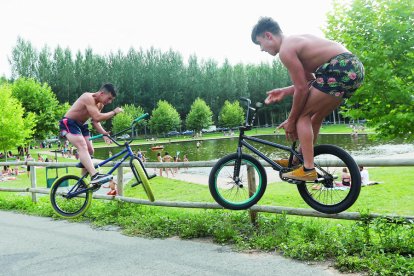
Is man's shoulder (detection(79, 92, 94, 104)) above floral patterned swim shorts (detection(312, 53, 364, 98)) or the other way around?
above

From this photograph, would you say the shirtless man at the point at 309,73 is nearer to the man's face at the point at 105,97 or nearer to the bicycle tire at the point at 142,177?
the man's face at the point at 105,97

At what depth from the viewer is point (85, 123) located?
5547 mm

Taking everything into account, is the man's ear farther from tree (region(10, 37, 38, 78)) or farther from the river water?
tree (region(10, 37, 38, 78))

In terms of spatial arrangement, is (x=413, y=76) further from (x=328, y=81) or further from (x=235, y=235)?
(x=328, y=81)

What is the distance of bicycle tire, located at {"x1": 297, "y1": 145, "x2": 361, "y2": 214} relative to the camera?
10.7 feet

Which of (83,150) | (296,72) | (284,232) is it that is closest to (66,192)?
(83,150)

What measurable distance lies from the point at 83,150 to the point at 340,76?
150 inches

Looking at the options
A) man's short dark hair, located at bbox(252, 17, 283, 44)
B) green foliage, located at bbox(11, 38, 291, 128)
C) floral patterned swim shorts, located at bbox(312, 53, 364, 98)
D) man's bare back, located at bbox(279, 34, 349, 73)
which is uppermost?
green foliage, located at bbox(11, 38, 291, 128)

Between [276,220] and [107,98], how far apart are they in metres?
3.27

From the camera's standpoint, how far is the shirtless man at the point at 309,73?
3.11 m

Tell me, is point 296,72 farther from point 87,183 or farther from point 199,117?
point 199,117

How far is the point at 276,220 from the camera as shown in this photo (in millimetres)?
6148

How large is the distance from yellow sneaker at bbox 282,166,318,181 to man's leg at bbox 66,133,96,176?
325cm

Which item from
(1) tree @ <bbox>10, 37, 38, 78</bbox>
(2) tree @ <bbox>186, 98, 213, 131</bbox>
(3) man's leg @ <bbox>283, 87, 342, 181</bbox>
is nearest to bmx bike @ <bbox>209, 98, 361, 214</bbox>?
(3) man's leg @ <bbox>283, 87, 342, 181</bbox>
